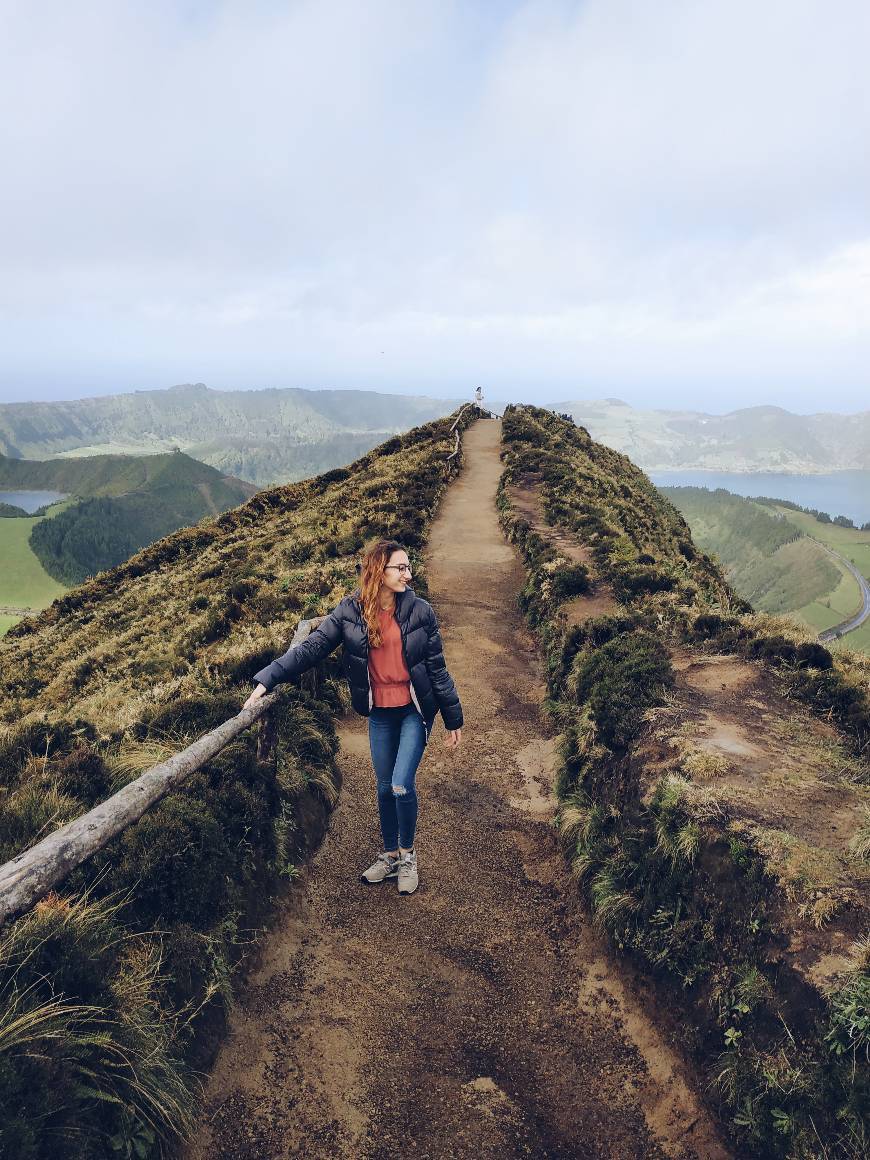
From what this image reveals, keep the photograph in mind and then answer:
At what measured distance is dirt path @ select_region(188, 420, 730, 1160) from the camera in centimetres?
454

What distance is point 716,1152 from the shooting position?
439cm

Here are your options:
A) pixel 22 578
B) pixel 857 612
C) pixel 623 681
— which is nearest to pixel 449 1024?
pixel 623 681

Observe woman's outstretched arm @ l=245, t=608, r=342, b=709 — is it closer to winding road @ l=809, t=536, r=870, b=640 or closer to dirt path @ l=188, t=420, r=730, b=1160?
dirt path @ l=188, t=420, r=730, b=1160

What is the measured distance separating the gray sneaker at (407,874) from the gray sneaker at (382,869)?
18cm

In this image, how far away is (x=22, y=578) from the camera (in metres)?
168

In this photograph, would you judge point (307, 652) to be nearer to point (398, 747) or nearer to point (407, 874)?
point (398, 747)

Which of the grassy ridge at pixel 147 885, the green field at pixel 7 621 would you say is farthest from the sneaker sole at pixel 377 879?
the green field at pixel 7 621

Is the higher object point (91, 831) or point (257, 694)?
point (257, 694)

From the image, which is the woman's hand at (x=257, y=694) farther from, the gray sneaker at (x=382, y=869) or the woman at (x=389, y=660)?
the gray sneaker at (x=382, y=869)

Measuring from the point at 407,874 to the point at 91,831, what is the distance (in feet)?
11.8

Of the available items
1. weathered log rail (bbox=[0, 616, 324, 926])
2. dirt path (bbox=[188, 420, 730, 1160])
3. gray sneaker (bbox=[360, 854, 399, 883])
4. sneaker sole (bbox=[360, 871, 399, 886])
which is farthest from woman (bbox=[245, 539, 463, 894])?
dirt path (bbox=[188, 420, 730, 1160])

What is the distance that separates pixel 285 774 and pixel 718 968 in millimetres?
5066

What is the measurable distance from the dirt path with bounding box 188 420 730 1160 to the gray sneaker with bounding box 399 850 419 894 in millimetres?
145

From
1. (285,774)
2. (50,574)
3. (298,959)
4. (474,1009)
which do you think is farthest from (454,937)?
(50,574)
